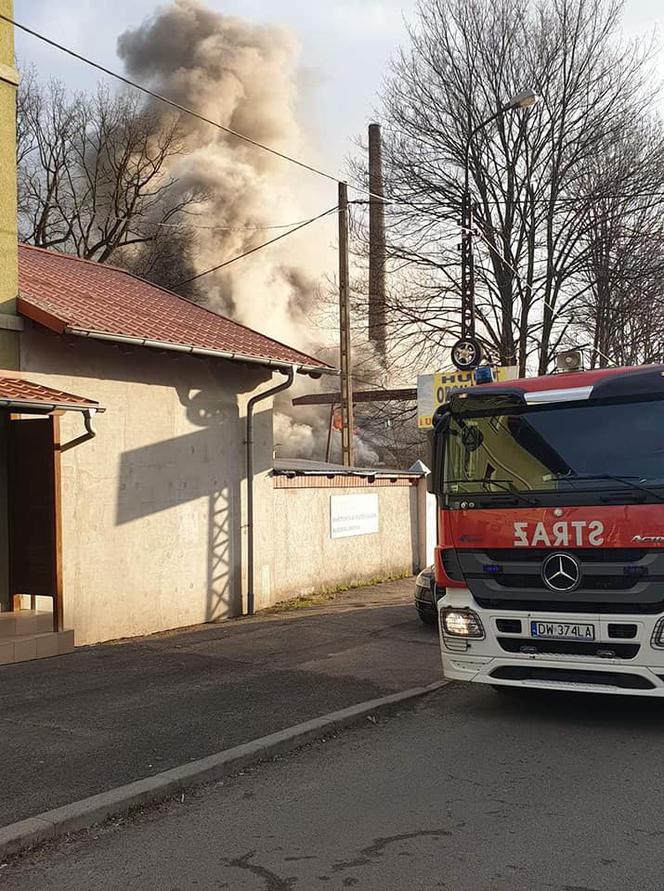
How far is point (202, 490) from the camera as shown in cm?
1249

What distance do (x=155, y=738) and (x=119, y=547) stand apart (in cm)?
490

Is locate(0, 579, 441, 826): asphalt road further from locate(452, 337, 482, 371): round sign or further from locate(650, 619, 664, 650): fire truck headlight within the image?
locate(452, 337, 482, 371): round sign

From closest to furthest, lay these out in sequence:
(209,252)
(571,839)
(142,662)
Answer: (571,839)
(142,662)
(209,252)

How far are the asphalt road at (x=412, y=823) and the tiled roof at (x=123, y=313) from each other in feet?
18.6

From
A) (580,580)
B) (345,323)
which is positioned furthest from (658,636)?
(345,323)

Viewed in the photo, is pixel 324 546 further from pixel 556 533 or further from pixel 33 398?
pixel 556 533

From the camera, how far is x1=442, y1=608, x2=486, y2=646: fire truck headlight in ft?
23.0

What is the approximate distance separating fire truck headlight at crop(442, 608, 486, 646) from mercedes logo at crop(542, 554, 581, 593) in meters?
0.64

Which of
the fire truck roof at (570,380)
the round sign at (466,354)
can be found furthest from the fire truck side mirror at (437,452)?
the round sign at (466,354)

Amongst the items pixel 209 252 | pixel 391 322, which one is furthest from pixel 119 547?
pixel 209 252

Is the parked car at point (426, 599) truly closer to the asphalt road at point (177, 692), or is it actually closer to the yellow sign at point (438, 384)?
the asphalt road at point (177, 692)

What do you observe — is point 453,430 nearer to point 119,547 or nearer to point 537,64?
point 119,547

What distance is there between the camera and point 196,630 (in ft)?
38.4

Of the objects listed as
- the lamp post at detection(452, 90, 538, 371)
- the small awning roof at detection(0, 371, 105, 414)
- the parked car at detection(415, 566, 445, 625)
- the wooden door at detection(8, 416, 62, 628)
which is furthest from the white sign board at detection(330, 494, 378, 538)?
the small awning roof at detection(0, 371, 105, 414)
